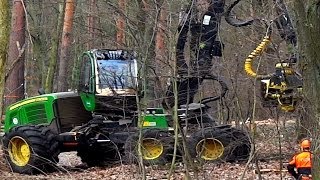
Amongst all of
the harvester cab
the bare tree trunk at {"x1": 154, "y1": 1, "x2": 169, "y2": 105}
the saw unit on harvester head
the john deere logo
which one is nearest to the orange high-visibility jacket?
the saw unit on harvester head

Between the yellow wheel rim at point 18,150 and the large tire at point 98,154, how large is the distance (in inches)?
40.1

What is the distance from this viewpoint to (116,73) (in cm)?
1166

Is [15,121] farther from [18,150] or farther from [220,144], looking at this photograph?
[220,144]

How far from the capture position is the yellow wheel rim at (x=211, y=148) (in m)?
10.9

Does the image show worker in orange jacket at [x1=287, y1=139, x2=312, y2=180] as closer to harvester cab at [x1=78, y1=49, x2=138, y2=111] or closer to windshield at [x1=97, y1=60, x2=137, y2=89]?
windshield at [x1=97, y1=60, x2=137, y2=89]

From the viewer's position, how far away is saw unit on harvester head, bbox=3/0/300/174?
32.5 feet

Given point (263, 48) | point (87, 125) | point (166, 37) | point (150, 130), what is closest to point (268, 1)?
point (263, 48)

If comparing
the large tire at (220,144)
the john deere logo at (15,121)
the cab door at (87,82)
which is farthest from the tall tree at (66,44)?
the large tire at (220,144)

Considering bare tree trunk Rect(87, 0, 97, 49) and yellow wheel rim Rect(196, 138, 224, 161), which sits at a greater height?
bare tree trunk Rect(87, 0, 97, 49)

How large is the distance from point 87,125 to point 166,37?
14.4 ft

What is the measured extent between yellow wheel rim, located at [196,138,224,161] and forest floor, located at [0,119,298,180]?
0.28 meters

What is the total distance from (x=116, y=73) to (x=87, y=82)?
1191mm

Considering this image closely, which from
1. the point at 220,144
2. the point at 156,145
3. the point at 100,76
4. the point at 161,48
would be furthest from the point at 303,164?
the point at 100,76

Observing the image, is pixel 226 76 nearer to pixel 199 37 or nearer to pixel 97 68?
pixel 199 37
